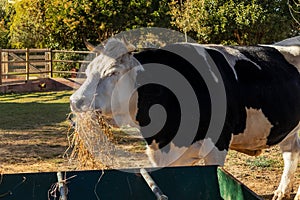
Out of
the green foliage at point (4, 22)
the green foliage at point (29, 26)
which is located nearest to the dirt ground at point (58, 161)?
the green foliage at point (29, 26)

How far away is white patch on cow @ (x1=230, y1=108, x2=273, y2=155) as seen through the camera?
400 cm

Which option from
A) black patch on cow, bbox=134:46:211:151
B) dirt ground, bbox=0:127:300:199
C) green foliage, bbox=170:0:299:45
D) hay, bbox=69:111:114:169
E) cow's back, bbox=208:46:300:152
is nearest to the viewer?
hay, bbox=69:111:114:169

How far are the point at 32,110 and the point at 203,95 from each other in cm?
816

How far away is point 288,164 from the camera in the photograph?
16.4 ft

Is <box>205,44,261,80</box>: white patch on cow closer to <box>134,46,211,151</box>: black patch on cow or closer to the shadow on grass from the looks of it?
<box>134,46,211,151</box>: black patch on cow

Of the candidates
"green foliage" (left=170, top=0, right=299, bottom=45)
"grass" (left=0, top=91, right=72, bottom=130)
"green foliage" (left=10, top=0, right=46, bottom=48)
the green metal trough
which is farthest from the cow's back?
"green foliage" (left=10, top=0, right=46, bottom=48)

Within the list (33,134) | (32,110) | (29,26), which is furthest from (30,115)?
(29,26)

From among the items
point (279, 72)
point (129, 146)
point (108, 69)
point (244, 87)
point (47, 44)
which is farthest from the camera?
point (47, 44)

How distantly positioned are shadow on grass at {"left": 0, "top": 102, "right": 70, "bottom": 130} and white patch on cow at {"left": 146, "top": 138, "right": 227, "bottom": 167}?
5.64 metres

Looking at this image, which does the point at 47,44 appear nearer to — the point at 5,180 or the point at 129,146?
the point at 129,146

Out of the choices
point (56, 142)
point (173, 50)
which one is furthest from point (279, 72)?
point (56, 142)

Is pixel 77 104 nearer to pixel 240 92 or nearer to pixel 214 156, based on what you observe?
pixel 214 156

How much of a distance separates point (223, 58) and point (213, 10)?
12.6m

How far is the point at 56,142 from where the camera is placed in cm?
771
